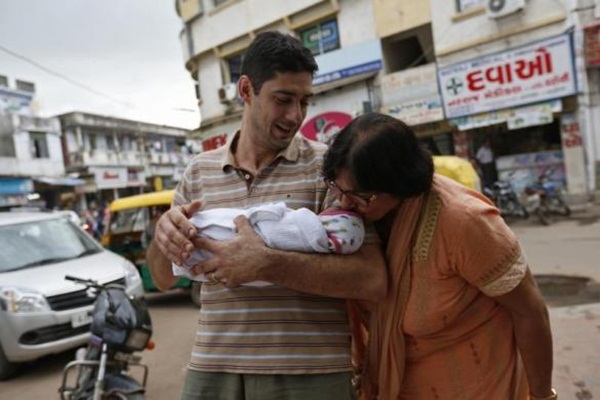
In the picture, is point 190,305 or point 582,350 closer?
point 582,350

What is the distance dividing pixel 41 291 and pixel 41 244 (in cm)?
110

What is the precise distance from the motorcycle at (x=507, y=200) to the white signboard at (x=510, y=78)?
1.80 meters

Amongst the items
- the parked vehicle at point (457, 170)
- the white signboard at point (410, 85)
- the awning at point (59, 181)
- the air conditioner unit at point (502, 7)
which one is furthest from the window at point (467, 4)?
the awning at point (59, 181)

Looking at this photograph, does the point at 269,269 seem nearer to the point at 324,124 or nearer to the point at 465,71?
the point at 465,71

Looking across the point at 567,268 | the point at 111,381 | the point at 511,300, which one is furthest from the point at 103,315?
the point at 567,268

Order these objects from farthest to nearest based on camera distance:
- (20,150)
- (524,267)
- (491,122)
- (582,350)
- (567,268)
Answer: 1. (20,150)
2. (491,122)
3. (567,268)
4. (582,350)
5. (524,267)

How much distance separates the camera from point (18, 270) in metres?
5.27

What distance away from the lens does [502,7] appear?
11031 millimetres

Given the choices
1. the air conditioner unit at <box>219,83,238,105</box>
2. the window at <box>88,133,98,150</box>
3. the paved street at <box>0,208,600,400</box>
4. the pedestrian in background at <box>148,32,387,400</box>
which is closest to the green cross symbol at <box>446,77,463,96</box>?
the paved street at <box>0,208,600,400</box>

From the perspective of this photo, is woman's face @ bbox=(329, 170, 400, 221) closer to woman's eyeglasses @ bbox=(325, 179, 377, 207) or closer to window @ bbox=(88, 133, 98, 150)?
woman's eyeglasses @ bbox=(325, 179, 377, 207)

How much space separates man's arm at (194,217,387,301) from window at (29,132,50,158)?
98.0 ft

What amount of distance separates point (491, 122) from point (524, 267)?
11068 mm

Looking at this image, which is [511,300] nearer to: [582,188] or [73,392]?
[73,392]

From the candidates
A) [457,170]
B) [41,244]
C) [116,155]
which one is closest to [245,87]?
[41,244]
